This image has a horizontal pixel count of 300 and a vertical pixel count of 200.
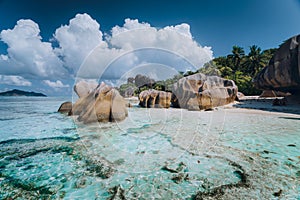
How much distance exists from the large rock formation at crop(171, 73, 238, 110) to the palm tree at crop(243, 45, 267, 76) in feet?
74.8

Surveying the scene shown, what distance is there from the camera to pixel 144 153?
3826 mm

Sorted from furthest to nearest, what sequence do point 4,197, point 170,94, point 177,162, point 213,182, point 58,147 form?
point 170,94 → point 58,147 → point 177,162 → point 213,182 → point 4,197

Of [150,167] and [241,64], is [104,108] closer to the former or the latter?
[150,167]

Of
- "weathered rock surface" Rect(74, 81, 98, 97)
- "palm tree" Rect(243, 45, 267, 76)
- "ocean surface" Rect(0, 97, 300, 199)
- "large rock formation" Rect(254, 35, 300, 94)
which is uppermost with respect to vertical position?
"palm tree" Rect(243, 45, 267, 76)

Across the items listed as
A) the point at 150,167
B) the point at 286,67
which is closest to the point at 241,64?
the point at 286,67

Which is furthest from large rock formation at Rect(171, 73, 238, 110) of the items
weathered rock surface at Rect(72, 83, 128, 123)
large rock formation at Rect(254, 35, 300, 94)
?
weathered rock surface at Rect(72, 83, 128, 123)

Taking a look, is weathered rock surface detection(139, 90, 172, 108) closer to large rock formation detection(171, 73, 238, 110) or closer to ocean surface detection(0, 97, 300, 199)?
large rock formation detection(171, 73, 238, 110)

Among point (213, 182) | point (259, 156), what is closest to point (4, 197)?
point (213, 182)

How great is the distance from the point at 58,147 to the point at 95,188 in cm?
239

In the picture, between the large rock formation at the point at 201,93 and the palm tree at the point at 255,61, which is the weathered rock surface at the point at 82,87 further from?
the palm tree at the point at 255,61

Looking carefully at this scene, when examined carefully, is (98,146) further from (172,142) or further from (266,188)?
(266,188)

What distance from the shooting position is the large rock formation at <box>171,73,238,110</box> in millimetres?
12766

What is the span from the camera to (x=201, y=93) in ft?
41.9

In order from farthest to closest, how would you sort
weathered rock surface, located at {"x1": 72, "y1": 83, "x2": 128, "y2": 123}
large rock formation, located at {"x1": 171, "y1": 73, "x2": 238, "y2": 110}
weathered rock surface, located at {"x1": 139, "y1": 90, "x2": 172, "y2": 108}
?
1. weathered rock surface, located at {"x1": 139, "y1": 90, "x2": 172, "y2": 108}
2. large rock formation, located at {"x1": 171, "y1": 73, "x2": 238, "y2": 110}
3. weathered rock surface, located at {"x1": 72, "y1": 83, "x2": 128, "y2": 123}
